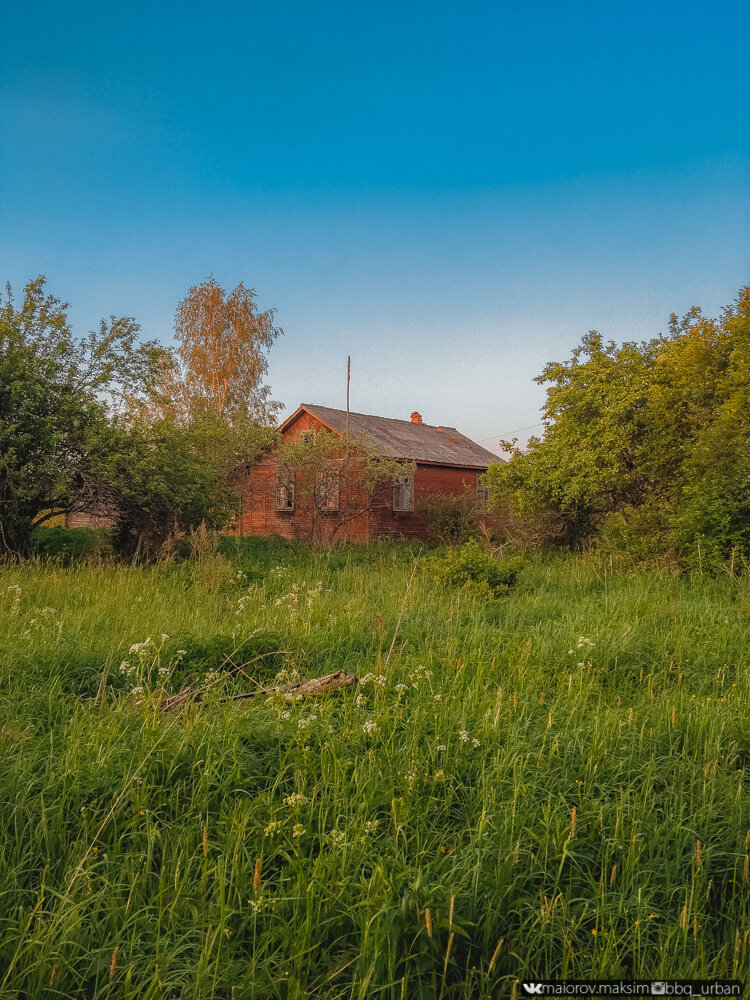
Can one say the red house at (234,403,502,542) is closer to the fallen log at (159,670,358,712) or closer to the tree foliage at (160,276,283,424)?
the tree foliage at (160,276,283,424)

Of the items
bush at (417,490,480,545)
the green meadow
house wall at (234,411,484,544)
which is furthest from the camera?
house wall at (234,411,484,544)

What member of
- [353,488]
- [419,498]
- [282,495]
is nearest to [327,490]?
[353,488]

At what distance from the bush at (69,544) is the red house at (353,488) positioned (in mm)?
7423

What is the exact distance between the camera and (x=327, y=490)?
20.7 meters

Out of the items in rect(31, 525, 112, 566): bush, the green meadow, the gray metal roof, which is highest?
the gray metal roof

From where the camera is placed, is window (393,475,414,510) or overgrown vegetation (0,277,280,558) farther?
Answer: window (393,475,414,510)

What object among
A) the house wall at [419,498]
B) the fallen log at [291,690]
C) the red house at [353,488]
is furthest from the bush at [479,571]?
the house wall at [419,498]

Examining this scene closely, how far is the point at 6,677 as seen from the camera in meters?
4.17

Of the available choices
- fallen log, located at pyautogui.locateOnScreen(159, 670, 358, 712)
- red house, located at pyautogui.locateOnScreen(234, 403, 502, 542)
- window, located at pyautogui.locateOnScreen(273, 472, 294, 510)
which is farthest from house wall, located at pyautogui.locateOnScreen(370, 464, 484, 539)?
fallen log, located at pyautogui.locateOnScreen(159, 670, 358, 712)

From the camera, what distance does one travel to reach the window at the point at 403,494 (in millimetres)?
23736

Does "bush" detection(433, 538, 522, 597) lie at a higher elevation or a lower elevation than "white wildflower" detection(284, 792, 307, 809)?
higher

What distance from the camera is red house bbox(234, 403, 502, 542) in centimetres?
2119

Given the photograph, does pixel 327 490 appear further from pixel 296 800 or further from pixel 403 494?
pixel 296 800

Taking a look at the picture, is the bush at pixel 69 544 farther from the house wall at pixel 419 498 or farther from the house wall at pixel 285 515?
the house wall at pixel 419 498
